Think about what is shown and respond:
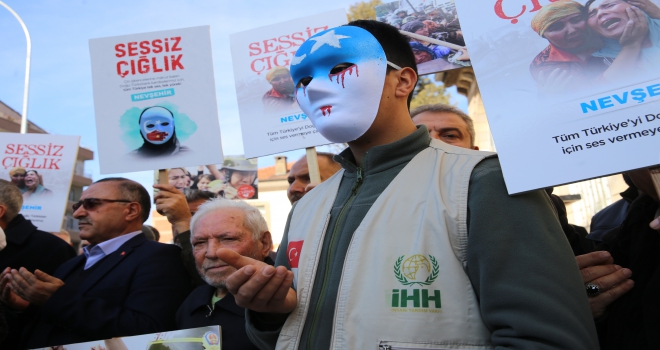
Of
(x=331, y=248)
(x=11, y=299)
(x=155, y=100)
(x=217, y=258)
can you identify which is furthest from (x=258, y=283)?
(x=155, y=100)

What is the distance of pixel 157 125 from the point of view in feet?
14.1

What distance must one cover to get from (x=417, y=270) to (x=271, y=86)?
297 cm

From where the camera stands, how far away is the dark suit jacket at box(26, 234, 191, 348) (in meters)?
3.18

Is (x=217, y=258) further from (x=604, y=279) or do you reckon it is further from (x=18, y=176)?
(x=18, y=176)

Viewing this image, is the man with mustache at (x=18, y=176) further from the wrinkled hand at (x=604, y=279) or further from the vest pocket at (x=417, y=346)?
the wrinkled hand at (x=604, y=279)

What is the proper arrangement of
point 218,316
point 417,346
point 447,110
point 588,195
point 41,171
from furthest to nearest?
point 588,195 → point 41,171 → point 447,110 → point 218,316 → point 417,346

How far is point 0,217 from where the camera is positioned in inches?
170

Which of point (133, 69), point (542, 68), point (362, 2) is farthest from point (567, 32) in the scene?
point (362, 2)

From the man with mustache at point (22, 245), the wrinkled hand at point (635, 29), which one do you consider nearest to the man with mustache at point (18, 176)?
the man with mustache at point (22, 245)

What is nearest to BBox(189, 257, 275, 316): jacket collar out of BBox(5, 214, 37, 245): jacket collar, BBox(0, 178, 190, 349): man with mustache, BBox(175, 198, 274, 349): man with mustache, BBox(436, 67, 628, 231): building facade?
BBox(175, 198, 274, 349): man with mustache

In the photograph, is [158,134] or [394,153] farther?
[158,134]

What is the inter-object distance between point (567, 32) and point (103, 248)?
3.20m

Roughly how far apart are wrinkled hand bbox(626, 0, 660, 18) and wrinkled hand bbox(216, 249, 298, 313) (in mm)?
1284

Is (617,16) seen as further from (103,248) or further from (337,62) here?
(103,248)
